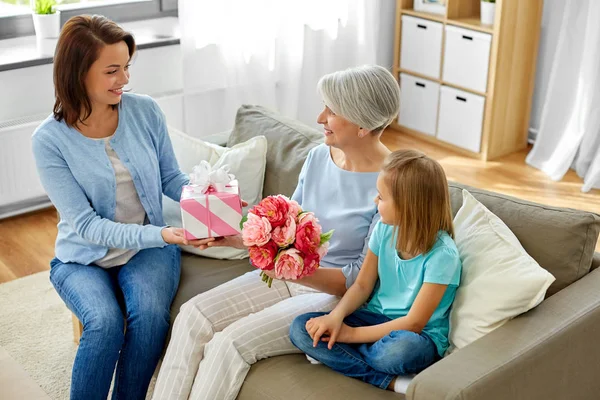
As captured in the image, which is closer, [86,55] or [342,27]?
[86,55]

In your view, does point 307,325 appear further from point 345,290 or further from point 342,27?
point 342,27

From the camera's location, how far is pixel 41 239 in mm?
3746

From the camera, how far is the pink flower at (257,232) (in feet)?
6.51

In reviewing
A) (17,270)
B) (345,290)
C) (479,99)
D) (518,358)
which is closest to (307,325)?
(345,290)

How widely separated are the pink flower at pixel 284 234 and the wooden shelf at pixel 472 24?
9.02 ft

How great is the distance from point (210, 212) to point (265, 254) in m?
0.24

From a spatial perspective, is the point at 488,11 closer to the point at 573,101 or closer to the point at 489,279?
the point at 573,101

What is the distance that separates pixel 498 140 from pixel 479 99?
11.0 inches

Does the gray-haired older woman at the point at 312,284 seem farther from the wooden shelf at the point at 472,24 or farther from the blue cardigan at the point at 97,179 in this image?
the wooden shelf at the point at 472,24

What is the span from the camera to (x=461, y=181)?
438 cm

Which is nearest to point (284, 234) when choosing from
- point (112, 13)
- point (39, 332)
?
point (39, 332)

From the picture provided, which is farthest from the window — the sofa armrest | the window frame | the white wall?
the sofa armrest

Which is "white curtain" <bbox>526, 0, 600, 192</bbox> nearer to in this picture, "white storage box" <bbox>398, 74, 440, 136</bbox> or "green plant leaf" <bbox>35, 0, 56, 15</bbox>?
"white storage box" <bbox>398, 74, 440, 136</bbox>

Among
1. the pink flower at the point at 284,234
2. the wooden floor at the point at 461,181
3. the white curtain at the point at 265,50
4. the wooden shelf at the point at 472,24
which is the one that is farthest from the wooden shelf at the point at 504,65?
the pink flower at the point at 284,234
